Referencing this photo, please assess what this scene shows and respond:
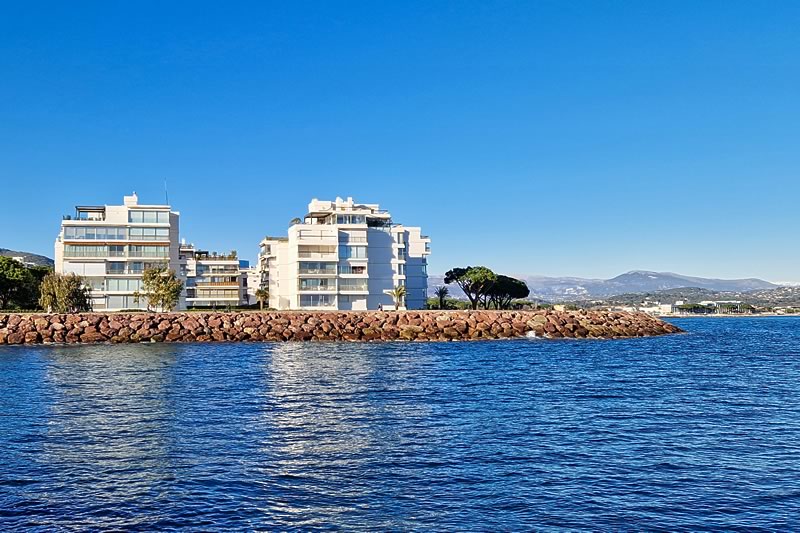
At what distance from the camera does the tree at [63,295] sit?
300ft

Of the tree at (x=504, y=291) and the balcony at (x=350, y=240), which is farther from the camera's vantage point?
the tree at (x=504, y=291)

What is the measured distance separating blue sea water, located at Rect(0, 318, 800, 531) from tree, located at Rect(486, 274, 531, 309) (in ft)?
278

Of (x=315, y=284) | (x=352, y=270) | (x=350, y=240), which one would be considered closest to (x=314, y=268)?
(x=315, y=284)

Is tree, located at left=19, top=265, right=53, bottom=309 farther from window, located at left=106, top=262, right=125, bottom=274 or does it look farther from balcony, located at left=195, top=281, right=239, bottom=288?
balcony, located at left=195, top=281, right=239, bottom=288

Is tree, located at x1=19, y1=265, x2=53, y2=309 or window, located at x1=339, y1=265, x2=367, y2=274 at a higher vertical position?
window, located at x1=339, y1=265, x2=367, y2=274

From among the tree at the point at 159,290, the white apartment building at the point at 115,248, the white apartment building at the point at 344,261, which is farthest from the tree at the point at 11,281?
the white apartment building at the point at 344,261

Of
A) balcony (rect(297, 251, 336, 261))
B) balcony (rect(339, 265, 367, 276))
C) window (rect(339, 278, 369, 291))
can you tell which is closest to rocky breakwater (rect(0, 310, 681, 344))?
window (rect(339, 278, 369, 291))

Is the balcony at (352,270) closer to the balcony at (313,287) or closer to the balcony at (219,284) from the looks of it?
the balcony at (313,287)

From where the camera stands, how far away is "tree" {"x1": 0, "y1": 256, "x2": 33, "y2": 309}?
10425cm

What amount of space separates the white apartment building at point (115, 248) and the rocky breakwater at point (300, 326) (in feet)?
54.7

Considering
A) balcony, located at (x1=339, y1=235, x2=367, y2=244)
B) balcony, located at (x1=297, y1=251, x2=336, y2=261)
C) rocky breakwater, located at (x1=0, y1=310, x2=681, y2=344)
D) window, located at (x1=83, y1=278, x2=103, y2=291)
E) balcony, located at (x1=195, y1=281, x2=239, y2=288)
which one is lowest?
rocky breakwater, located at (x1=0, y1=310, x2=681, y2=344)

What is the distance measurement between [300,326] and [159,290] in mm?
20891

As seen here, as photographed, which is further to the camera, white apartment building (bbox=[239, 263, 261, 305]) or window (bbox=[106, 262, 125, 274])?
white apartment building (bbox=[239, 263, 261, 305])

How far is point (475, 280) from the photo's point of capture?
129500 mm
